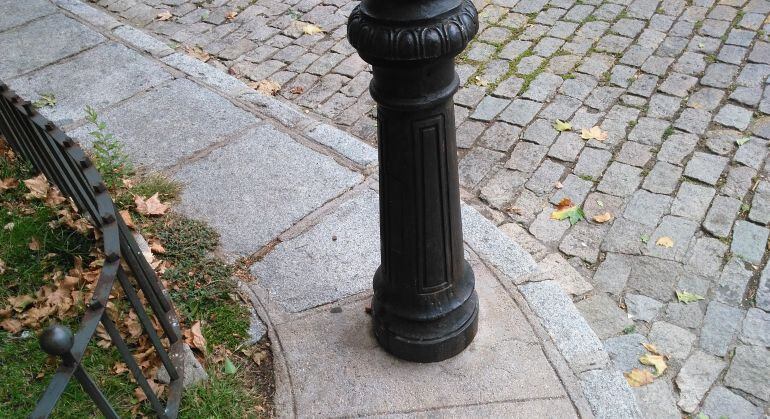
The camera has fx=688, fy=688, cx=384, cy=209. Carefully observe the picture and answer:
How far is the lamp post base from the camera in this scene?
103 inches

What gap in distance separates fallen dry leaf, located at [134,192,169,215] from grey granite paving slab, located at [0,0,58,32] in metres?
2.81

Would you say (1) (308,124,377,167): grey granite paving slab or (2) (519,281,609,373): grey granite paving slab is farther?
(1) (308,124,377,167): grey granite paving slab

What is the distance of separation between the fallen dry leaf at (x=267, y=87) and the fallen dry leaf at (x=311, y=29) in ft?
2.53

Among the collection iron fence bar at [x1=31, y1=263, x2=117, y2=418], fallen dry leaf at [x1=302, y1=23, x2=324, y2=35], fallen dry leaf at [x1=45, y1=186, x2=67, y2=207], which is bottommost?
fallen dry leaf at [x1=302, y1=23, x2=324, y2=35]

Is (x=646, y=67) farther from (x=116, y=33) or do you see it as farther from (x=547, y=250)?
(x=116, y=33)

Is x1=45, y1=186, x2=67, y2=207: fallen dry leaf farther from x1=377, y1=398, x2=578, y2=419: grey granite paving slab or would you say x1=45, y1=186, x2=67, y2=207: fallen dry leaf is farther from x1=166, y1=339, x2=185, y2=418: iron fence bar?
x1=377, y1=398, x2=578, y2=419: grey granite paving slab

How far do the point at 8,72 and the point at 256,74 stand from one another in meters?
1.68

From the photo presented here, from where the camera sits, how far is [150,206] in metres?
3.46

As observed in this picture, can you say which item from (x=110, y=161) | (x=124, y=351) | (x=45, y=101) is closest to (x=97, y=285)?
(x=124, y=351)

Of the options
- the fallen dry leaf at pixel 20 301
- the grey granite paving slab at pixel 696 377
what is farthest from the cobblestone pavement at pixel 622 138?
the fallen dry leaf at pixel 20 301

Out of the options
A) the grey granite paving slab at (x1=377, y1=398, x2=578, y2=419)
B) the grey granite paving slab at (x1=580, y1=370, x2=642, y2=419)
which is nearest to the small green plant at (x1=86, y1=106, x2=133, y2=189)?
the grey granite paving slab at (x1=377, y1=398, x2=578, y2=419)

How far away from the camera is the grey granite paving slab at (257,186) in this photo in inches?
133

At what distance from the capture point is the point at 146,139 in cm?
404

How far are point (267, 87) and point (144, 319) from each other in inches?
112
